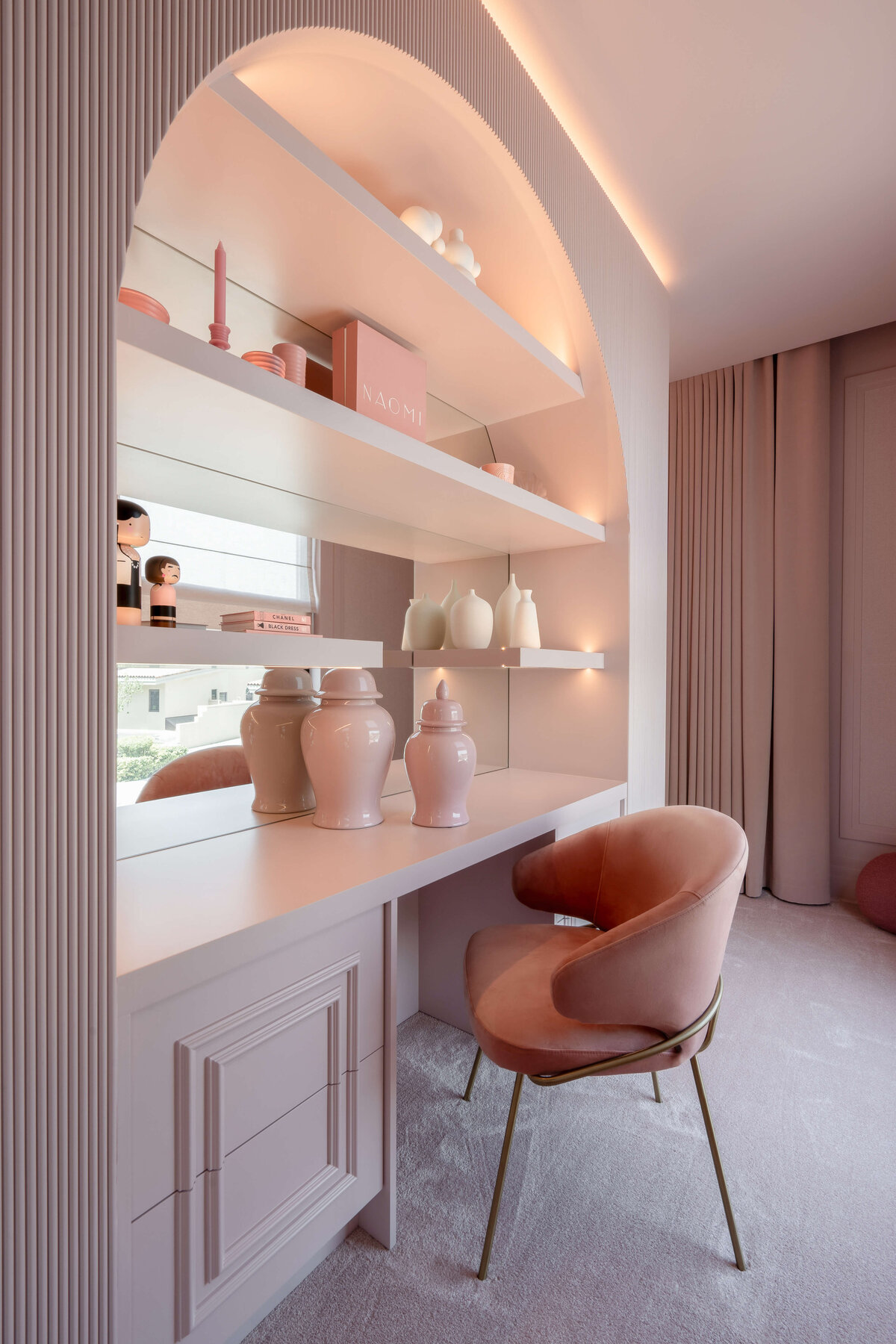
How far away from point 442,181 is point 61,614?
1.59 m

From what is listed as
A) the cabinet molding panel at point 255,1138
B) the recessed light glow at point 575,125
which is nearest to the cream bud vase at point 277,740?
the cabinet molding panel at point 255,1138

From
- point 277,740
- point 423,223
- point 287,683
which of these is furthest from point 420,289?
point 277,740

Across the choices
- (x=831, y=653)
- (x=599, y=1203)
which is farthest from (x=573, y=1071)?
(x=831, y=653)

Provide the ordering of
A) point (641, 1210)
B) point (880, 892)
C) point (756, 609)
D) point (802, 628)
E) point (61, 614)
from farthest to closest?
point (756, 609)
point (802, 628)
point (880, 892)
point (641, 1210)
point (61, 614)

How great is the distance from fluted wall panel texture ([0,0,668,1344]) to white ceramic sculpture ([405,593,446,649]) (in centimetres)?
116

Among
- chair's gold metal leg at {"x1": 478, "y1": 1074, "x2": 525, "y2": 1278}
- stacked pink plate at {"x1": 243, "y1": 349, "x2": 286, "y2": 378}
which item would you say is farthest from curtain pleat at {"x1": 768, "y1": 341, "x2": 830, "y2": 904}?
stacked pink plate at {"x1": 243, "y1": 349, "x2": 286, "y2": 378}

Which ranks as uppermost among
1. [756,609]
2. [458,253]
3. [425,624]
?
[458,253]

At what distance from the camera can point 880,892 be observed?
282 cm

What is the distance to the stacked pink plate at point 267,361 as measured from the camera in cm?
113

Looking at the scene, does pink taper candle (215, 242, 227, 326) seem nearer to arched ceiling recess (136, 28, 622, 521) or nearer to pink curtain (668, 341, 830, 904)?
arched ceiling recess (136, 28, 622, 521)

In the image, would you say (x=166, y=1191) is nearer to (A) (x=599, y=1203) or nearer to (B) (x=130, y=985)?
(B) (x=130, y=985)

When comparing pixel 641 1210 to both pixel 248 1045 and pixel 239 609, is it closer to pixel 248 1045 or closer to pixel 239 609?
pixel 248 1045

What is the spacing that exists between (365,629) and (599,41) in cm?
160

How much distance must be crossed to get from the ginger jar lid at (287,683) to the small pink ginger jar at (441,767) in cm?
28
